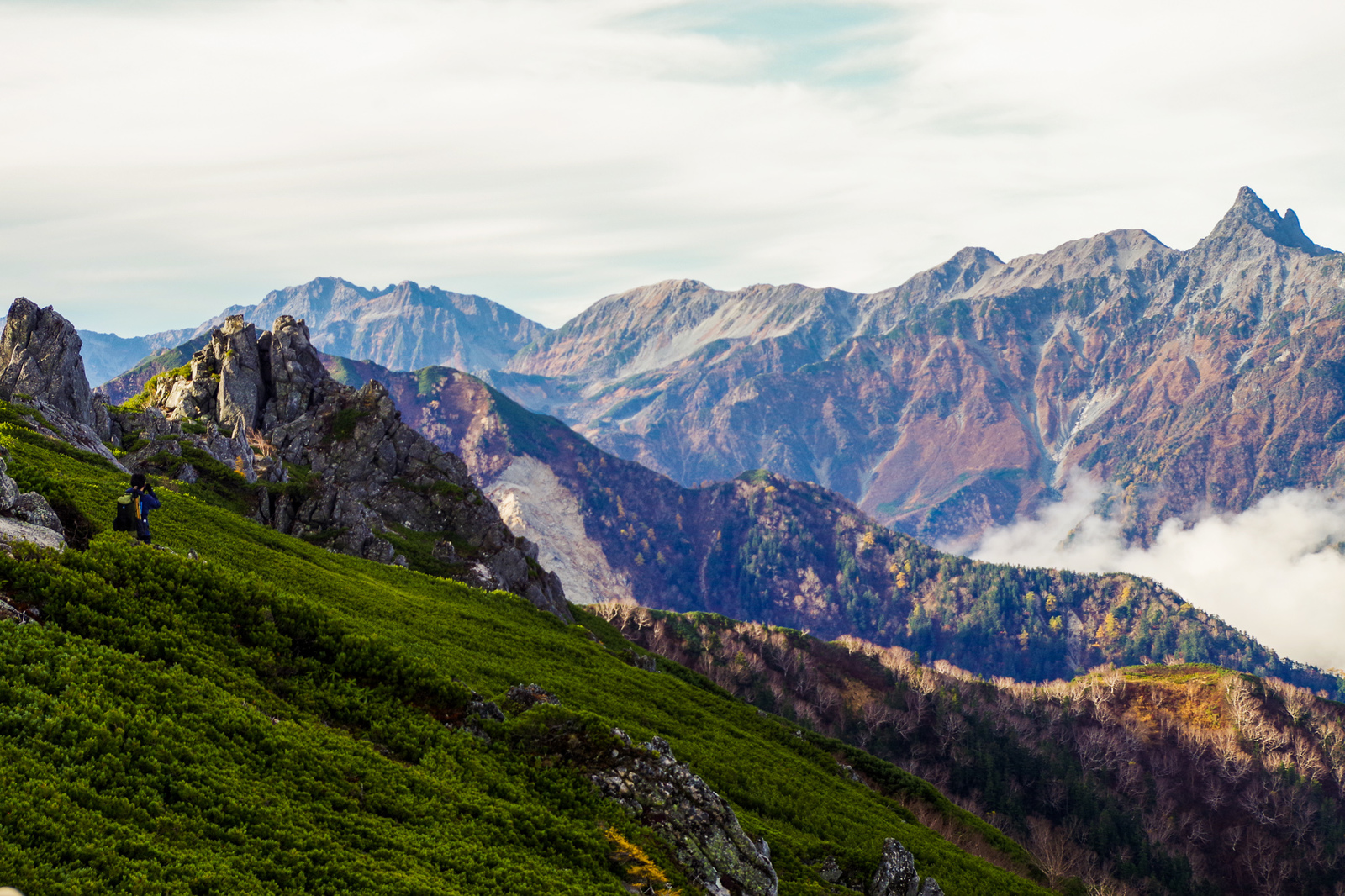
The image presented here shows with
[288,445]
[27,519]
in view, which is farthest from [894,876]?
[288,445]

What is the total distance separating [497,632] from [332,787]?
103 ft

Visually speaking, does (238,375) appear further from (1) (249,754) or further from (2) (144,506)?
(1) (249,754)

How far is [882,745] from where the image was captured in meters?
189

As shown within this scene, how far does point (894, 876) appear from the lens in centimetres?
3928

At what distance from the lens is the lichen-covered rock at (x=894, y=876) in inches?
1538

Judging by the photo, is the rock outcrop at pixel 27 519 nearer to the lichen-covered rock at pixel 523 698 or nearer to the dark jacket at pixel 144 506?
the dark jacket at pixel 144 506

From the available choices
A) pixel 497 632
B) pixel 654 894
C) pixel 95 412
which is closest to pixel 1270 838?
pixel 497 632

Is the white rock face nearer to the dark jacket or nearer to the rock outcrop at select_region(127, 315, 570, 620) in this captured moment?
the dark jacket

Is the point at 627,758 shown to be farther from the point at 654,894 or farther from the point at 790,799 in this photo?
the point at 790,799

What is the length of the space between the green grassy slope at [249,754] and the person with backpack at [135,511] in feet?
5.46

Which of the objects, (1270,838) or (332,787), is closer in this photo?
(332,787)

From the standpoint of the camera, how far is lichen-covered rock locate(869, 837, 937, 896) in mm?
39062

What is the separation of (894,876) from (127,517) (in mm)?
37659

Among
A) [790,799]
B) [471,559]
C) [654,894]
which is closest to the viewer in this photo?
[654,894]
